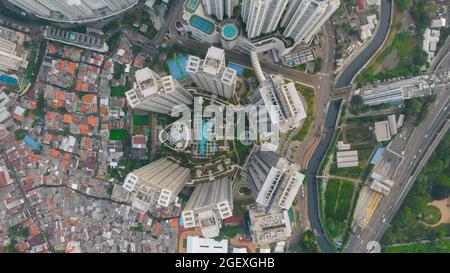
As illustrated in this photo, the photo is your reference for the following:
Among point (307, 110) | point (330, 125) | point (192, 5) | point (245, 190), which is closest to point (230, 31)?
point (192, 5)

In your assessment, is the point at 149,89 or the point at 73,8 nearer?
the point at 149,89

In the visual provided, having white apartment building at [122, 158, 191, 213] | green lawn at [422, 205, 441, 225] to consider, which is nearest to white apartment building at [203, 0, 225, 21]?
white apartment building at [122, 158, 191, 213]

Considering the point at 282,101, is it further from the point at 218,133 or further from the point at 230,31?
the point at 218,133

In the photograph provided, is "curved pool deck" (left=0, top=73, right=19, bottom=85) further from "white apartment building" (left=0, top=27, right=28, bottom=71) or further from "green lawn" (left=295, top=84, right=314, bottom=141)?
"green lawn" (left=295, top=84, right=314, bottom=141)

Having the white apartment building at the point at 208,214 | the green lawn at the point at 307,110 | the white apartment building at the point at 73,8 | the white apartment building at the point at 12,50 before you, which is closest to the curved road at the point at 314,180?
the green lawn at the point at 307,110

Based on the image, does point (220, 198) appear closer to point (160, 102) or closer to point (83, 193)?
point (160, 102)
